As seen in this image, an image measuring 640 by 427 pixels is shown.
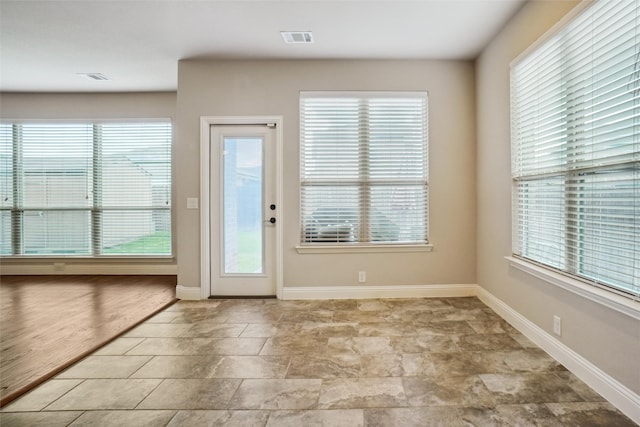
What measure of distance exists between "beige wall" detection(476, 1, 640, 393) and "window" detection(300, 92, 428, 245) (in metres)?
0.65

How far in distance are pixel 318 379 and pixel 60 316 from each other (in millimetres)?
2867

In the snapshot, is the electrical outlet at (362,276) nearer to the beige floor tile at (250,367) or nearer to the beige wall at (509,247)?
the beige wall at (509,247)

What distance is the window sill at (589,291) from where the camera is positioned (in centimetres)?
157

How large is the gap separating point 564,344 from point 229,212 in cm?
336

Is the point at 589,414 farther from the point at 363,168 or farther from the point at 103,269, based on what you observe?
the point at 103,269

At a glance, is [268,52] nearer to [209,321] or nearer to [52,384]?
[209,321]

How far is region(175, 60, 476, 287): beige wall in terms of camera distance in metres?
3.51

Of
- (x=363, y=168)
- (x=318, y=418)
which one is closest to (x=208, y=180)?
(x=363, y=168)

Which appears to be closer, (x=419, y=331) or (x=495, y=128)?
(x=419, y=331)

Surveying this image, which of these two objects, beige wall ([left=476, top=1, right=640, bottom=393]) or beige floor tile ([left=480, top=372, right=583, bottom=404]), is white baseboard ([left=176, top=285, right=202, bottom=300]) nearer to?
beige floor tile ([left=480, top=372, right=583, bottom=404])

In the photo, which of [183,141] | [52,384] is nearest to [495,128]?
[183,141]

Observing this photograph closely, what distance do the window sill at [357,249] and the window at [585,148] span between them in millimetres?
1138

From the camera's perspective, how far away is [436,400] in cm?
172

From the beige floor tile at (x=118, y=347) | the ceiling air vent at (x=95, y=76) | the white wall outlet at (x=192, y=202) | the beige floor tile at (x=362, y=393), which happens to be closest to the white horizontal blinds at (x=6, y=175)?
the ceiling air vent at (x=95, y=76)
